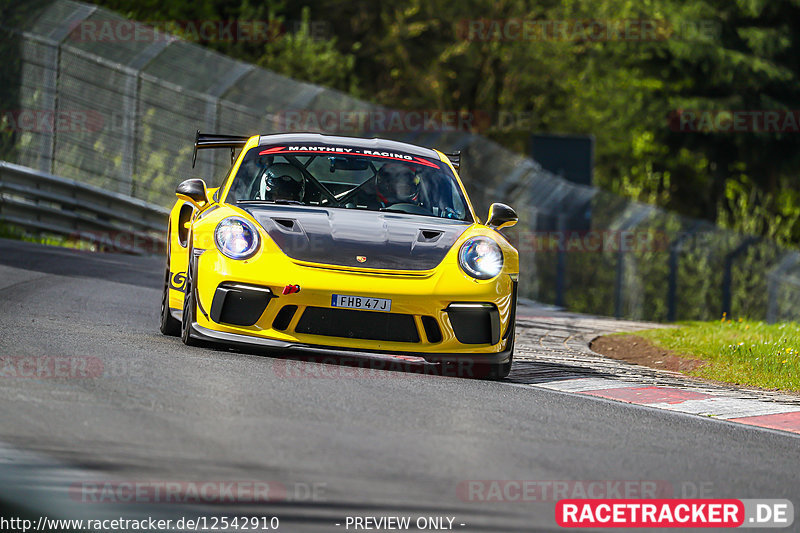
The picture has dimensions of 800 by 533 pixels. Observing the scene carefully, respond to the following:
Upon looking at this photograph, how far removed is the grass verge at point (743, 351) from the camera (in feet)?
A: 32.1

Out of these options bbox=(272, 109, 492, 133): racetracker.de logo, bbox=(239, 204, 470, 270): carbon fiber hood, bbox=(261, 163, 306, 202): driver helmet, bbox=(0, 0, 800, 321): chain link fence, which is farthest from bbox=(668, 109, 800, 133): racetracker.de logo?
bbox=(239, 204, 470, 270): carbon fiber hood

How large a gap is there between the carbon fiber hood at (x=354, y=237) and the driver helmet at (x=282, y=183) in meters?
0.40

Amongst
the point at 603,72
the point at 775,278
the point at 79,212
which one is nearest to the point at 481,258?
the point at 79,212

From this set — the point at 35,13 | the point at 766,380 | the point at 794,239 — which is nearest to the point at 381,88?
the point at 794,239

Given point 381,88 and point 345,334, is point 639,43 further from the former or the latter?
point 345,334

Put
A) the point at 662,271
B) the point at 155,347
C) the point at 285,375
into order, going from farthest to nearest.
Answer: the point at 662,271
the point at 155,347
the point at 285,375

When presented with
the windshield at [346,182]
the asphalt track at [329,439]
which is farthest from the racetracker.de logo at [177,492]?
the windshield at [346,182]

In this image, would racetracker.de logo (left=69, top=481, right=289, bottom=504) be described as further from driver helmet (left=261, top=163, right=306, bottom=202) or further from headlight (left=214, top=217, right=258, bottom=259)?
driver helmet (left=261, top=163, right=306, bottom=202)

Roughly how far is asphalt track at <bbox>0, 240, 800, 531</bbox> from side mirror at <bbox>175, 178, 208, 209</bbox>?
1008 mm

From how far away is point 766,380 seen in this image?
9.68 m

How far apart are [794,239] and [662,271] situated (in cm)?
2194

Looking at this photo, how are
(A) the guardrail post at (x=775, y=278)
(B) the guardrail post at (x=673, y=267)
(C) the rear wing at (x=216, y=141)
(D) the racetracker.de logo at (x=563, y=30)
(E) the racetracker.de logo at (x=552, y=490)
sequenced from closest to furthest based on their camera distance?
(E) the racetracker.de logo at (x=552, y=490)
(C) the rear wing at (x=216, y=141)
(B) the guardrail post at (x=673, y=267)
(A) the guardrail post at (x=775, y=278)
(D) the racetracker.de logo at (x=563, y=30)

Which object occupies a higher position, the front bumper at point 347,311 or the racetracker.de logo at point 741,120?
the racetracker.de logo at point 741,120

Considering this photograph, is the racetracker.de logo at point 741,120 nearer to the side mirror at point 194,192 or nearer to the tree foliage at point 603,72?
the tree foliage at point 603,72
